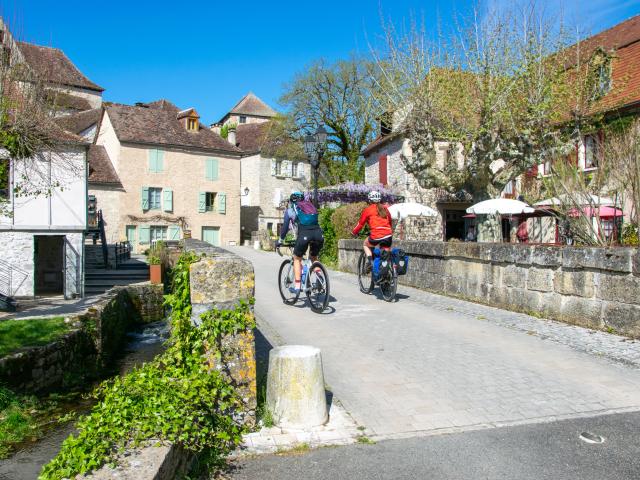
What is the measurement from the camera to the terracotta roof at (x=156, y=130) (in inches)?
1504

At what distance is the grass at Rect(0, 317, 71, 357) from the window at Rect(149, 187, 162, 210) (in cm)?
2886

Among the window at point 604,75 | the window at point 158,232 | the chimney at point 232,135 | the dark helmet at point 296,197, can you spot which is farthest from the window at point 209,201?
the dark helmet at point 296,197

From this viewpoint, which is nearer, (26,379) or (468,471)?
(468,471)

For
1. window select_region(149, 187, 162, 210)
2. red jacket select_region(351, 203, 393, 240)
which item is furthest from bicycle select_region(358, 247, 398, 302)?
window select_region(149, 187, 162, 210)

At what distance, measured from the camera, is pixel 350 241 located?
56.1 feet

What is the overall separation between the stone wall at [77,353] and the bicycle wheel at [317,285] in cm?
336

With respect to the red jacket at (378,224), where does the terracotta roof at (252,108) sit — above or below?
above

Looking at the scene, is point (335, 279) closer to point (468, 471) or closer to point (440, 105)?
point (440, 105)

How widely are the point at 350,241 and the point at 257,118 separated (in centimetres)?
5755

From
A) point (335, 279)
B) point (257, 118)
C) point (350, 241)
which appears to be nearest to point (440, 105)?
point (350, 241)

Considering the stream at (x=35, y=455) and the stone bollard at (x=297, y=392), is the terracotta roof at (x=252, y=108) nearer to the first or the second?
the stream at (x=35, y=455)

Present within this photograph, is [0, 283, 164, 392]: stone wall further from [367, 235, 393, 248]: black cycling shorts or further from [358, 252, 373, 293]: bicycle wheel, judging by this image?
[367, 235, 393, 248]: black cycling shorts

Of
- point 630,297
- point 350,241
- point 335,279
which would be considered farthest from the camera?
point 350,241

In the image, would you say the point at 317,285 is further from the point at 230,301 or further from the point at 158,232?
the point at 158,232
